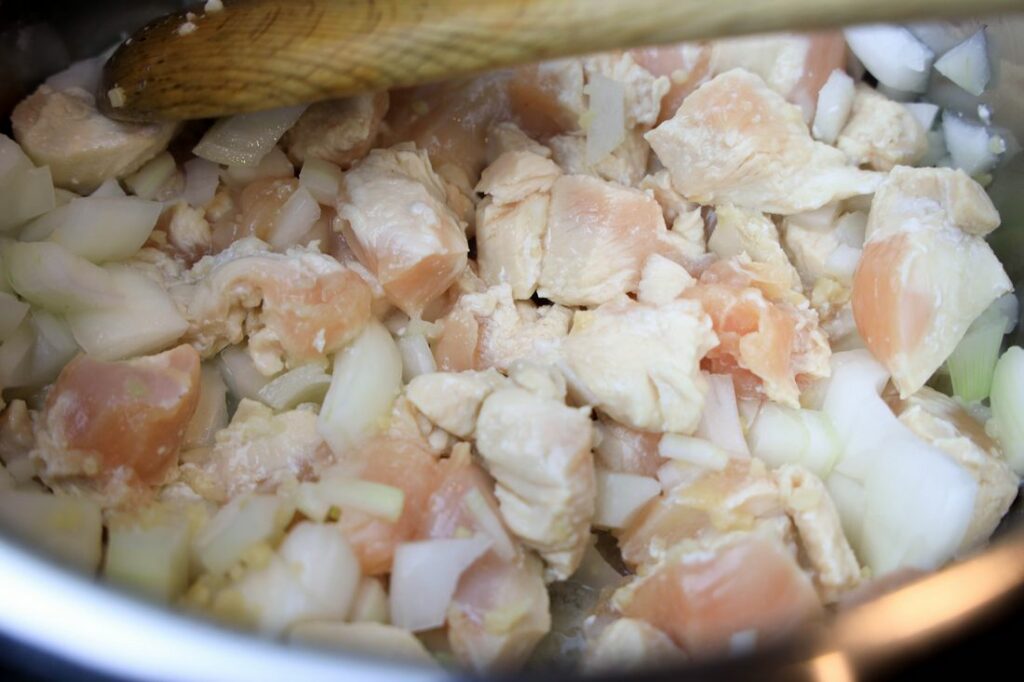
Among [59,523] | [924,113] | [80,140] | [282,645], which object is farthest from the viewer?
[924,113]

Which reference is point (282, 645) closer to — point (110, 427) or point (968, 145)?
point (110, 427)

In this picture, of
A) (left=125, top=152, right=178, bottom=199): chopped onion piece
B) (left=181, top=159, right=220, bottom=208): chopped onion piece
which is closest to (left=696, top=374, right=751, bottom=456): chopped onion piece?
(left=181, top=159, right=220, bottom=208): chopped onion piece

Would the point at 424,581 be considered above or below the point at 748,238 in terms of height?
below

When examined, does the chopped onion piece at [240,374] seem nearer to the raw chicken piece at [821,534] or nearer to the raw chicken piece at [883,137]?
the raw chicken piece at [821,534]

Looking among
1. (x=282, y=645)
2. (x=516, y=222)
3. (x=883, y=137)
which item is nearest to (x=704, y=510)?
(x=516, y=222)

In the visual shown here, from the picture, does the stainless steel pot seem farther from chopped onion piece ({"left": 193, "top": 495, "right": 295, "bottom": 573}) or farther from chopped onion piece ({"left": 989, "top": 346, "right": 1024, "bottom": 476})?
chopped onion piece ({"left": 989, "top": 346, "right": 1024, "bottom": 476})

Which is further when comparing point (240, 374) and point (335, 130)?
point (335, 130)

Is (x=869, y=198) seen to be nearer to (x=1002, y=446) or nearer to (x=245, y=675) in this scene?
(x=1002, y=446)

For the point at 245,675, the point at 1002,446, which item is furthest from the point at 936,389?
the point at 245,675
